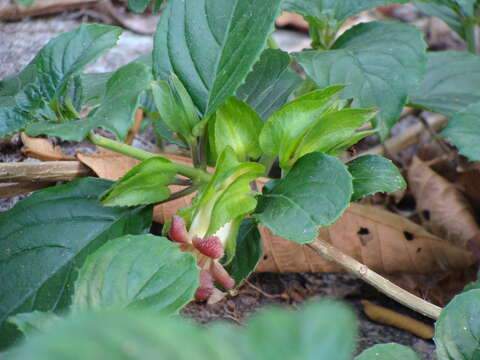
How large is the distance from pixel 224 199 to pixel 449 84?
0.73 meters

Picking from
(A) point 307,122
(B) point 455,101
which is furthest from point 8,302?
Answer: (B) point 455,101

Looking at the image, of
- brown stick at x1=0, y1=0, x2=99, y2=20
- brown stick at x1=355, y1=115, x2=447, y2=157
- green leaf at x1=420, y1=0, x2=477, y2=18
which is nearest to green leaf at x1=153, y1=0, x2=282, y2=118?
green leaf at x1=420, y1=0, x2=477, y2=18

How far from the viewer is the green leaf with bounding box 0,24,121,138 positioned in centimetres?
87

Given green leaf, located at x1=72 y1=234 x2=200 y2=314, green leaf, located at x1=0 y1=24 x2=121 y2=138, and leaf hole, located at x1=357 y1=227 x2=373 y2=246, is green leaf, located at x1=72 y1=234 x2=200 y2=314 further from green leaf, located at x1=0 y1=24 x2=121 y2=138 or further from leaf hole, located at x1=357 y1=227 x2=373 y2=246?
leaf hole, located at x1=357 y1=227 x2=373 y2=246

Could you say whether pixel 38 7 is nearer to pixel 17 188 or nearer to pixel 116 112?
pixel 17 188

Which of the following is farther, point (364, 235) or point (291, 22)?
point (291, 22)

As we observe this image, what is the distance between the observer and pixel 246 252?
98 centimetres

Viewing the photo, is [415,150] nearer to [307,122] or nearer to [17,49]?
[307,122]

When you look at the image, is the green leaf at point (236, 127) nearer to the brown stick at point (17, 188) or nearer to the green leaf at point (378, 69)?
the green leaf at point (378, 69)

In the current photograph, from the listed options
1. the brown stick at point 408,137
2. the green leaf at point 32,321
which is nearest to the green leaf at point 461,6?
the brown stick at point 408,137

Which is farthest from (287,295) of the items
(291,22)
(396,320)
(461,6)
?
(291,22)

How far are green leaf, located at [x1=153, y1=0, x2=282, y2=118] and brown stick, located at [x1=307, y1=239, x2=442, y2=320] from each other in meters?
0.28

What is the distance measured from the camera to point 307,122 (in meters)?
0.90

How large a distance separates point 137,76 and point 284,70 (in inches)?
12.1
